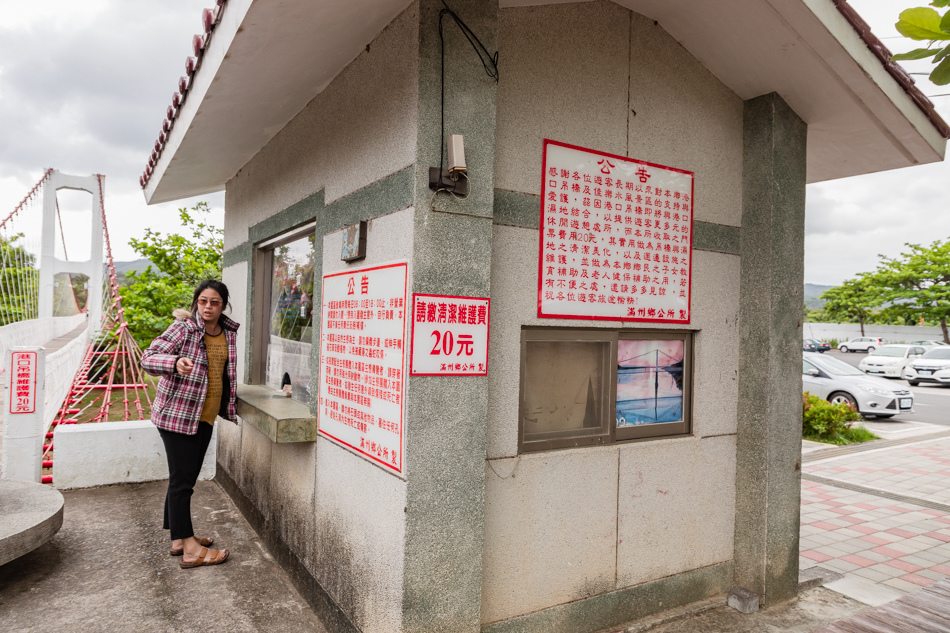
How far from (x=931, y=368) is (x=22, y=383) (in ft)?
84.1

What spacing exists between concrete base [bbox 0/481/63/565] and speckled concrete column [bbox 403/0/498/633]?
9.16 feet

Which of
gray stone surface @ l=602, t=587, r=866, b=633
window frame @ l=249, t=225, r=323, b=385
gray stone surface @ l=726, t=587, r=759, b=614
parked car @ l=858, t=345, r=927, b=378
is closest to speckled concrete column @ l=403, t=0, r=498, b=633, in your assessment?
gray stone surface @ l=602, t=587, r=866, b=633

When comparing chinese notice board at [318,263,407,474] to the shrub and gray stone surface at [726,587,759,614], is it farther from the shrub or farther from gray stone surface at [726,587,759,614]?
the shrub

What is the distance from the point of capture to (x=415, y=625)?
248cm

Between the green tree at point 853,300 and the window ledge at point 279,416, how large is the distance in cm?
4566

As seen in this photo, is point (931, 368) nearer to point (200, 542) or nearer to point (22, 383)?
point (200, 542)

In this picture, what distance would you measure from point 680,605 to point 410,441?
2258 millimetres

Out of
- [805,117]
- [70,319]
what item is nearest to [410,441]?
[805,117]

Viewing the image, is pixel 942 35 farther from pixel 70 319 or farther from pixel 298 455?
pixel 70 319

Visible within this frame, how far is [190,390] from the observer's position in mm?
3850

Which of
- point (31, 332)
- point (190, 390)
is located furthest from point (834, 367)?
point (31, 332)

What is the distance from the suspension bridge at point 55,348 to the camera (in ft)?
17.2

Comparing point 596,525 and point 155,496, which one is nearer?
point 596,525

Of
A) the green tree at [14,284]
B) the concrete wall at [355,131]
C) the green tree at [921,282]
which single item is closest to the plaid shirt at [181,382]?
the concrete wall at [355,131]
